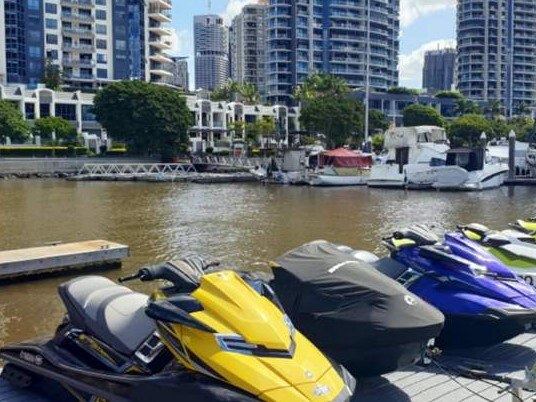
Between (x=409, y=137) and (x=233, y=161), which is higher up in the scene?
(x=409, y=137)

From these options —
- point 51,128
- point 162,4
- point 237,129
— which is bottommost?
point 51,128

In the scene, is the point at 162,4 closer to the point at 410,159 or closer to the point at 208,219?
the point at 410,159

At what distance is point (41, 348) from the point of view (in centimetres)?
444

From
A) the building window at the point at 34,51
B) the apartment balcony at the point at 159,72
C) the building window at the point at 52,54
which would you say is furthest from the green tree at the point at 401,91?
the building window at the point at 34,51

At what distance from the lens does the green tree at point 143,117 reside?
60.3 meters

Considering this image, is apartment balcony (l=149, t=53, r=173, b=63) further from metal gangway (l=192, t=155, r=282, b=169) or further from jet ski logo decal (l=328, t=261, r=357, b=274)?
jet ski logo decal (l=328, t=261, r=357, b=274)

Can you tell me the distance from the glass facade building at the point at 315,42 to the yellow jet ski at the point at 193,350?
113 m

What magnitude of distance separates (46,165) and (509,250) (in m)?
58.6

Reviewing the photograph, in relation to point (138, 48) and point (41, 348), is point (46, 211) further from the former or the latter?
point (138, 48)

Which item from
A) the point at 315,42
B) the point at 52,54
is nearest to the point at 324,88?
the point at 52,54

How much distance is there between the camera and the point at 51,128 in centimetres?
6556

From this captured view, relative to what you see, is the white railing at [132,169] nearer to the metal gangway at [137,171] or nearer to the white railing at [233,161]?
the metal gangway at [137,171]

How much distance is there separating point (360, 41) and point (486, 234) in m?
114

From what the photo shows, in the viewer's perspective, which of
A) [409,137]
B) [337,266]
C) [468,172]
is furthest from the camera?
[409,137]
